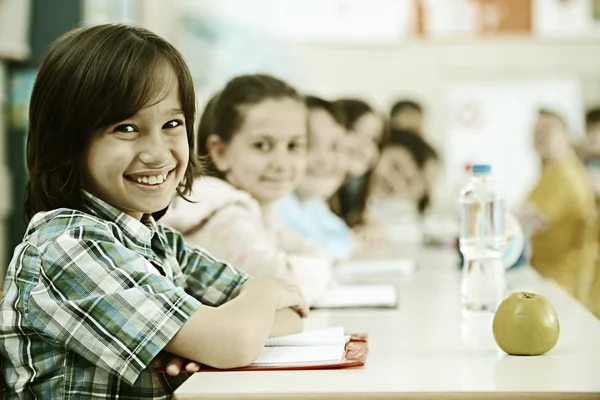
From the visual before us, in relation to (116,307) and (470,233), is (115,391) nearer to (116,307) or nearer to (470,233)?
(116,307)

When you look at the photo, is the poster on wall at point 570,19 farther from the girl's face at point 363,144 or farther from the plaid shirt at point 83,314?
the plaid shirt at point 83,314

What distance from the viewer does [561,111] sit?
4887mm

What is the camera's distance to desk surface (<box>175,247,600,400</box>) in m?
0.96

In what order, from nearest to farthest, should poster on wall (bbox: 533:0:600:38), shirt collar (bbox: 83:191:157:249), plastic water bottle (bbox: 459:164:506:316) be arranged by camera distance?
shirt collar (bbox: 83:191:157:249)
plastic water bottle (bbox: 459:164:506:316)
poster on wall (bbox: 533:0:600:38)

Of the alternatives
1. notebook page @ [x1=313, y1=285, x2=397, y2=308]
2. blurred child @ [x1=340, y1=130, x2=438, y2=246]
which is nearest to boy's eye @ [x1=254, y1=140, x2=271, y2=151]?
notebook page @ [x1=313, y1=285, x2=397, y2=308]

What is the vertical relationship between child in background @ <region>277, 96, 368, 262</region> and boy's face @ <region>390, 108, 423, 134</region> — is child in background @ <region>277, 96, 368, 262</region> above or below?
above

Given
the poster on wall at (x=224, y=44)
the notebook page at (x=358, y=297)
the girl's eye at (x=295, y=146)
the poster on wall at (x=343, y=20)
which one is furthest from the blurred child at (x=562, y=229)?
the girl's eye at (x=295, y=146)

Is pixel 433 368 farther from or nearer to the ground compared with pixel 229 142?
nearer to the ground

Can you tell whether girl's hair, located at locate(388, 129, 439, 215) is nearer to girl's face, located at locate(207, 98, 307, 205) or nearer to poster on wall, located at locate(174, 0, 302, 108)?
poster on wall, located at locate(174, 0, 302, 108)

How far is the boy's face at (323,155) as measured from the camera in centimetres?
247

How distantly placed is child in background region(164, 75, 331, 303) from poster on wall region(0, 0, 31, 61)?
5.86ft

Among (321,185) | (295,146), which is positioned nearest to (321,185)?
(321,185)

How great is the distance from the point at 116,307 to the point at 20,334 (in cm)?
15

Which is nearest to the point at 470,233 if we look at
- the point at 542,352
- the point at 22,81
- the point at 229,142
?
the point at 229,142
